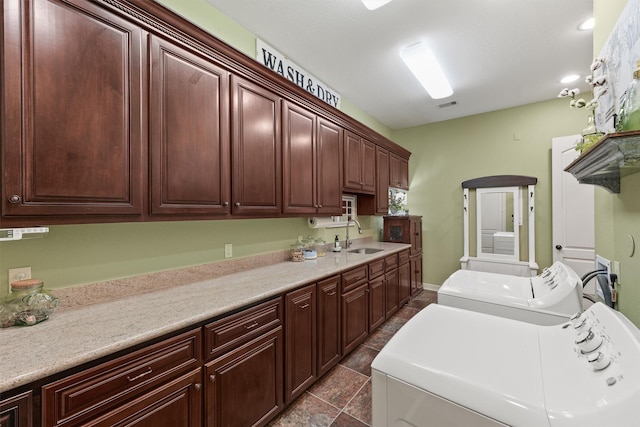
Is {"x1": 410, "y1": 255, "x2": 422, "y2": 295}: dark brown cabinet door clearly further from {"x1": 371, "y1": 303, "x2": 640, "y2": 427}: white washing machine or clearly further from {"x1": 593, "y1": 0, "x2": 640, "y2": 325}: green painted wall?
{"x1": 371, "y1": 303, "x2": 640, "y2": 427}: white washing machine

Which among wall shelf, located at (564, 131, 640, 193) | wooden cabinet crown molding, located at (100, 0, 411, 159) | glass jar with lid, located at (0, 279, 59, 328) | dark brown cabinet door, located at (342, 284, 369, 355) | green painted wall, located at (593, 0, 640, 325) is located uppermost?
wooden cabinet crown molding, located at (100, 0, 411, 159)

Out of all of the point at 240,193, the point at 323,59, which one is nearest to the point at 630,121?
the point at 240,193

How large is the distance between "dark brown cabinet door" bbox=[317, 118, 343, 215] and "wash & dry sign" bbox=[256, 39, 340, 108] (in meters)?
0.45

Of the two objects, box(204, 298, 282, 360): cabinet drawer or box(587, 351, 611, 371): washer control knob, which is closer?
box(587, 351, 611, 371): washer control knob

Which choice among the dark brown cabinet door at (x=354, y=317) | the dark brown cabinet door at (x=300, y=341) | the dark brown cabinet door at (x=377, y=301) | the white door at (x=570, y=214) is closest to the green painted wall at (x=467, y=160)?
the white door at (x=570, y=214)

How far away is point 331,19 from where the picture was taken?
221cm

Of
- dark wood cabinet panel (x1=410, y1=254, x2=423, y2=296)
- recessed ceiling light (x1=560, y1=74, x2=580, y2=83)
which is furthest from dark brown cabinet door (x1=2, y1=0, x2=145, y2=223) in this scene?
recessed ceiling light (x1=560, y1=74, x2=580, y2=83)

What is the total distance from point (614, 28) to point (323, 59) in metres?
2.20

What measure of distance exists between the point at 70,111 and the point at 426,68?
2977 millimetres

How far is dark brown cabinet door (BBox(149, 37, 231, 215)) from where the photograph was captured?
146 centimetres

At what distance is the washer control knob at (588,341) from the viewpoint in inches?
36.6

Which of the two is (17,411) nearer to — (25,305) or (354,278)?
(25,305)

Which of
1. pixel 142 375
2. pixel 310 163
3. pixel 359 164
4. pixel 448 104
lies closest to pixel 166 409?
pixel 142 375

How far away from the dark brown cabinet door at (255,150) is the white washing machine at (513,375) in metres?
1.35
